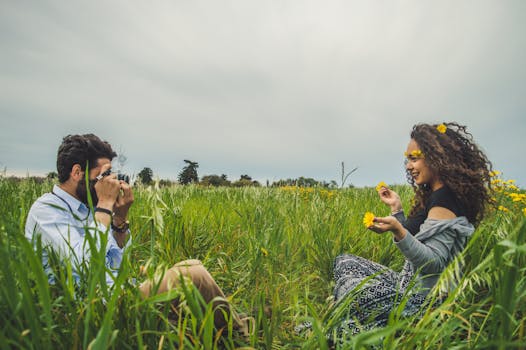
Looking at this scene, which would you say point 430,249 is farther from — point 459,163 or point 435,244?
point 459,163

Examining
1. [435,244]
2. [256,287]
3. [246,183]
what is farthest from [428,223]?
[246,183]

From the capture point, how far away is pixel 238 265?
258cm

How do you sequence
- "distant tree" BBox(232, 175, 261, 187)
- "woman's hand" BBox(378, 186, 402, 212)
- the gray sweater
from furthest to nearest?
"distant tree" BBox(232, 175, 261, 187) < "woman's hand" BBox(378, 186, 402, 212) < the gray sweater

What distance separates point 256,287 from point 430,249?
108 cm

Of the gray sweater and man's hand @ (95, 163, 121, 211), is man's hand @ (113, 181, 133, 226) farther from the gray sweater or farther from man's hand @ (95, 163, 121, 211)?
the gray sweater

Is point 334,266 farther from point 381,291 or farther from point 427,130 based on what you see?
point 427,130

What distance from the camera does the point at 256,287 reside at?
6.32 feet

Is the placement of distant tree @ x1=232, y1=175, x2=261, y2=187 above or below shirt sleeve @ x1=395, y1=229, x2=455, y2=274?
above

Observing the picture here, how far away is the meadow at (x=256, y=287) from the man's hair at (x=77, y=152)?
618 millimetres

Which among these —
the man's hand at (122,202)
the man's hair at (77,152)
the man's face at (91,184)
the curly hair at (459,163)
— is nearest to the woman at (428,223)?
the curly hair at (459,163)

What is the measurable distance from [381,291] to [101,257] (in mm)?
1717

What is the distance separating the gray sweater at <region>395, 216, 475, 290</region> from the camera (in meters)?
1.91

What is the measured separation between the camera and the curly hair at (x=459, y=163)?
219 cm

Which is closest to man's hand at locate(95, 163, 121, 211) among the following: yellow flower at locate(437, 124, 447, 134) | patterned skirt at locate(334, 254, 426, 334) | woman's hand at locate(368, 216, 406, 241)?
patterned skirt at locate(334, 254, 426, 334)
